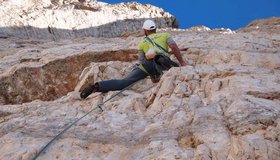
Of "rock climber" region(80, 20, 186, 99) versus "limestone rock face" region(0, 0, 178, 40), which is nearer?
"rock climber" region(80, 20, 186, 99)

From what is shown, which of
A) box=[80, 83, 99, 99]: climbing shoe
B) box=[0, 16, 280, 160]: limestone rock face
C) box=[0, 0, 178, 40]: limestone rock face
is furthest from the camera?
box=[0, 0, 178, 40]: limestone rock face

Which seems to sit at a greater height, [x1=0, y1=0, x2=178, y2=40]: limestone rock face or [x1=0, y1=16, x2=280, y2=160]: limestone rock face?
[x1=0, y1=0, x2=178, y2=40]: limestone rock face

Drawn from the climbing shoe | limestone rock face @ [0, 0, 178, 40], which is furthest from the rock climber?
limestone rock face @ [0, 0, 178, 40]

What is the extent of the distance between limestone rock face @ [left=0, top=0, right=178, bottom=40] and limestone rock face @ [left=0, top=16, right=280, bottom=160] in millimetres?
12052

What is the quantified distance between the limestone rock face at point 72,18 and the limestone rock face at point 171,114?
39.5 feet

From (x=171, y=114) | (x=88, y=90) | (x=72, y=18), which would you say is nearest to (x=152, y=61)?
(x=88, y=90)

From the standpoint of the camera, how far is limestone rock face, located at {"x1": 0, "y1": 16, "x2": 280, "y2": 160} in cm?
601

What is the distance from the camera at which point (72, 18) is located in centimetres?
2536

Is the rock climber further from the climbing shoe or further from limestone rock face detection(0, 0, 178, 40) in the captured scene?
limestone rock face detection(0, 0, 178, 40)

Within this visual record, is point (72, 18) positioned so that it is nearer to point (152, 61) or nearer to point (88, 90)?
point (152, 61)

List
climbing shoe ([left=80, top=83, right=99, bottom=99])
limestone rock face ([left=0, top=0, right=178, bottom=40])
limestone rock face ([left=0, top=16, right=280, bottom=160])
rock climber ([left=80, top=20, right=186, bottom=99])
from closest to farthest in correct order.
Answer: limestone rock face ([left=0, top=16, right=280, bottom=160]) < climbing shoe ([left=80, top=83, right=99, bottom=99]) < rock climber ([left=80, top=20, right=186, bottom=99]) < limestone rock face ([left=0, top=0, right=178, bottom=40])

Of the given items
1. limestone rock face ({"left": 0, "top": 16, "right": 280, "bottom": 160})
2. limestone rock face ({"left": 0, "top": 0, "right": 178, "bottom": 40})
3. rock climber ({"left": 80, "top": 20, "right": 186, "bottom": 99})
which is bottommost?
→ limestone rock face ({"left": 0, "top": 16, "right": 280, "bottom": 160})

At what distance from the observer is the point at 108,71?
398 inches

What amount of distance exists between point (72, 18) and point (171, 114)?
19193mm
